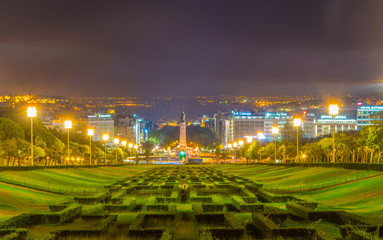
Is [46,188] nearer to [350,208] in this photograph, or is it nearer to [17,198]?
[17,198]

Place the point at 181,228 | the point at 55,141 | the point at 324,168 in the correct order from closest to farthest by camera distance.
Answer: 1. the point at 181,228
2. the point at 324,168
3. the point at 55,141

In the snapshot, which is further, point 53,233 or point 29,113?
point 29,113

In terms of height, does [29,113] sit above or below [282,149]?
above

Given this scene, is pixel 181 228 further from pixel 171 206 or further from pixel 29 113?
pixel 29 113

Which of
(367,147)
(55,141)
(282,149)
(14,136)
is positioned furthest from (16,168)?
(282,149)

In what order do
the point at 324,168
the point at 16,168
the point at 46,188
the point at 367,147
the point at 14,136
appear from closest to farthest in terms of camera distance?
the point at 46,188 < the point at 16,168 < the point at 324,168 < the point at 367,147 < the point at 14,136

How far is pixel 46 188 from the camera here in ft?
87.4

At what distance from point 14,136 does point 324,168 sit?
44.6m

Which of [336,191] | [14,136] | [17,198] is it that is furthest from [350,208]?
[14,136]

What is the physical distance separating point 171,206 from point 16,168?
20833 mm

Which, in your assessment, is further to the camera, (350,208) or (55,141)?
(55,141)

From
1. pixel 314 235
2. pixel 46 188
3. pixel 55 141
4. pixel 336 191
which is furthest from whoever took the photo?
pixel 55 141

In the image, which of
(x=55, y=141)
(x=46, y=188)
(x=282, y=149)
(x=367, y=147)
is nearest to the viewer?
(x=46, y=188)

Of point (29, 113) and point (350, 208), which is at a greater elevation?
point (29, 113)
